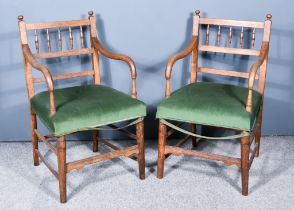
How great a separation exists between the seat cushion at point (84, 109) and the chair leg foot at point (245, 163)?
1.73ft

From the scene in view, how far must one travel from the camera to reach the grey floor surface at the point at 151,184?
231 cm

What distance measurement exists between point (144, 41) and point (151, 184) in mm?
901

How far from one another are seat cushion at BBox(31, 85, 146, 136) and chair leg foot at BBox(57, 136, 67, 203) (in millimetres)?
63

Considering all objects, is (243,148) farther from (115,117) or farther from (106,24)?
(106,24)

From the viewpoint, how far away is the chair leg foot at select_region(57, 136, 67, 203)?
2.21 meters

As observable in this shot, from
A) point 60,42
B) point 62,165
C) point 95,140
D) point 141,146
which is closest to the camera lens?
point 62,165

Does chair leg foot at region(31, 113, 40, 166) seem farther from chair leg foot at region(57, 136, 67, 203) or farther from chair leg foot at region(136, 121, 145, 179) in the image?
chair leg foot at region(136, 121, 145, 179)

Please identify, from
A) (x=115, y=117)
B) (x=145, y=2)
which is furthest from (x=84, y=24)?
(x=115, y=117)

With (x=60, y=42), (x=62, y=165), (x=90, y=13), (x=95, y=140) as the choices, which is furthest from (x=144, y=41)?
(x=62, y=165)

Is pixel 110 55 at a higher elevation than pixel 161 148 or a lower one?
higher

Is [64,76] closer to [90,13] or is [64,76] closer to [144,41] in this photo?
[90,13]

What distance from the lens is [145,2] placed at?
9.11 feet

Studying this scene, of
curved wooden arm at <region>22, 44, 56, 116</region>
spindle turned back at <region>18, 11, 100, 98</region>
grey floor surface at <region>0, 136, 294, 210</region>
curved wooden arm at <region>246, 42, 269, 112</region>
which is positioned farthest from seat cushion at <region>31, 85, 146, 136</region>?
curved wooden arm at <region>246, 42, 269, 112</region>

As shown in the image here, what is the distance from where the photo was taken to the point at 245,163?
2318 mm
